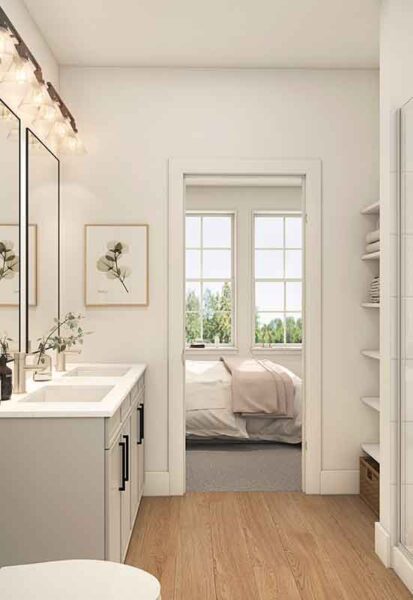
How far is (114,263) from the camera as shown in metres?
4.27

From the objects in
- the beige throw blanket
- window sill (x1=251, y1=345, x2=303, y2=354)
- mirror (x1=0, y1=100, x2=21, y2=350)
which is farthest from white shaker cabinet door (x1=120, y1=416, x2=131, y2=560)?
window sill (x1=251, y1=345, x2=303, y2=354)

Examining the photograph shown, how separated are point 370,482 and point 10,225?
8.83 ft

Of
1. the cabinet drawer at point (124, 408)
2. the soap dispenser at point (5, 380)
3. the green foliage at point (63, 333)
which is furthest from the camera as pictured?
the green foliage at point (63, 333)

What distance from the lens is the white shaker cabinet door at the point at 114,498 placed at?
2457mm

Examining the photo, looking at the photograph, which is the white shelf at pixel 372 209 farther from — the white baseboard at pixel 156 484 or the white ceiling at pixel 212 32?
the white baseboard at pixel 156 484

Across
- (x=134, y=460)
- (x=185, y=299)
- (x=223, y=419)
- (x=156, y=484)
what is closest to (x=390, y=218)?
(x=185, y=299)

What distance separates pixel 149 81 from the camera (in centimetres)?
428

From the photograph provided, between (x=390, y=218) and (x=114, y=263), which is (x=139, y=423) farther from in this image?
(x=390, y=218)

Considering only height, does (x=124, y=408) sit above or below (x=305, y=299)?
below

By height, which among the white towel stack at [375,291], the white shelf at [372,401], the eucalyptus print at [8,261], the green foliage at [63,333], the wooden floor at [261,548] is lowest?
the wooden floor at [261,548]

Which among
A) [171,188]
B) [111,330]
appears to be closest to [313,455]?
[111,330]

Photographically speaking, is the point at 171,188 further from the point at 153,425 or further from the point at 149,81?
the point at 153,425

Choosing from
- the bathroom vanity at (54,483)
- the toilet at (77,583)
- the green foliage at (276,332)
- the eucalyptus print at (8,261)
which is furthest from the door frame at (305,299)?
the green foliage at (276,332)

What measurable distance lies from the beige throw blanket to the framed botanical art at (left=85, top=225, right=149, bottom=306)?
64.7 inches
